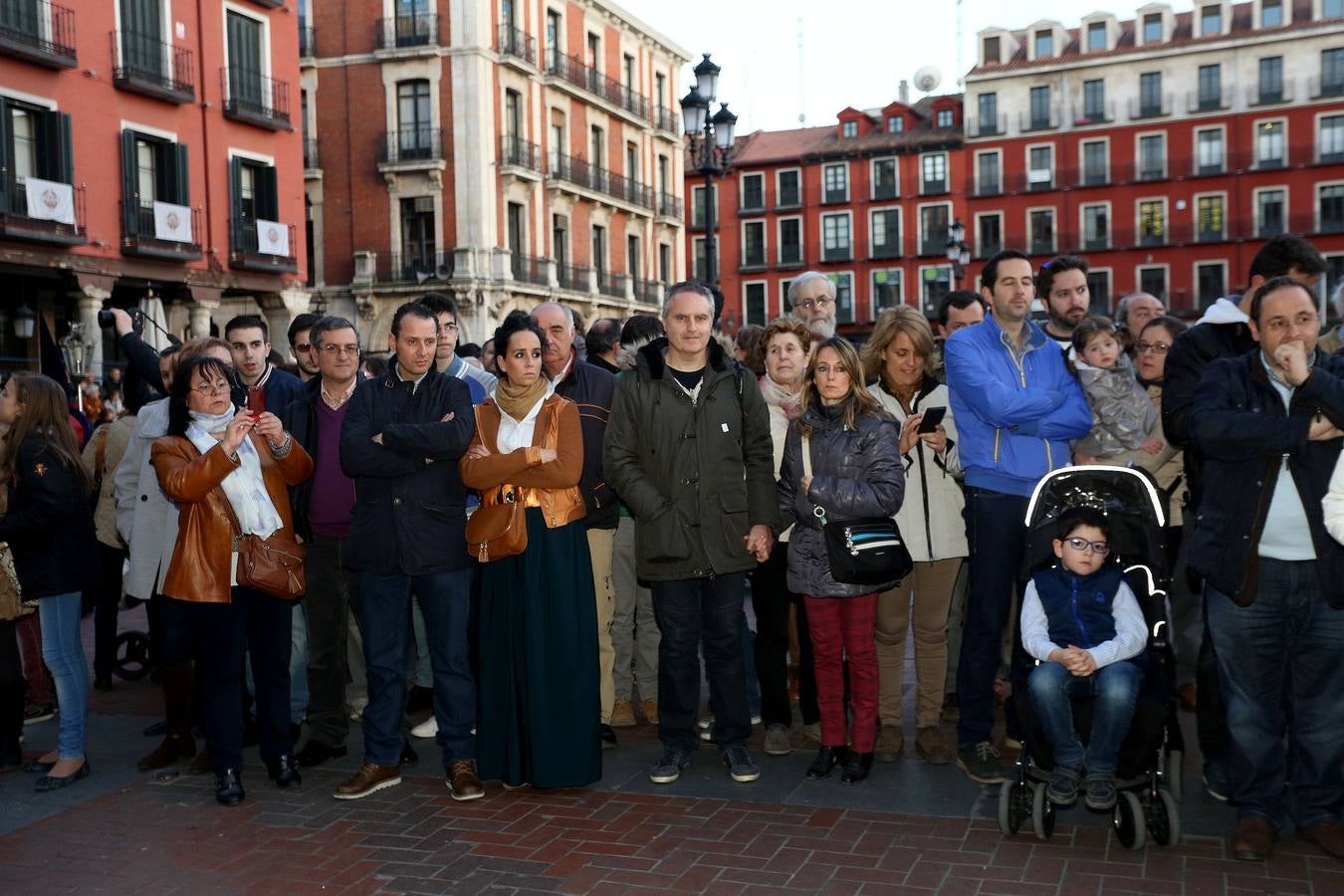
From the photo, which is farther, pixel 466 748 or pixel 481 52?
pixel 481 52

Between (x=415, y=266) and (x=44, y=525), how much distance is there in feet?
94.2

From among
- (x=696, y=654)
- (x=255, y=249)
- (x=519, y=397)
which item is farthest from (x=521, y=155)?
(x=696, y=654)

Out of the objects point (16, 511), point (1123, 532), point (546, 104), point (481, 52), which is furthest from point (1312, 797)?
point (546, 104)

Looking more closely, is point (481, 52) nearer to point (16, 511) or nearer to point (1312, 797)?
point (16, 511)

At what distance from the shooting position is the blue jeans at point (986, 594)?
5508mm

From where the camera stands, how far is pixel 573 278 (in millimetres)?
38125

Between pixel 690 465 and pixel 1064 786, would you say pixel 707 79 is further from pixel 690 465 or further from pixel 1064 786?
pixel 1064 786

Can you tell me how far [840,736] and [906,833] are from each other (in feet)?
2.80

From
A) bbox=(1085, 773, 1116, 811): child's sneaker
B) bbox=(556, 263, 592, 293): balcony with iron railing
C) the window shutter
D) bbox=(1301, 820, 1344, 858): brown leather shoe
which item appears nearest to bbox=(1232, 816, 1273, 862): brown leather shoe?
bbox=(1301, 820, 1344, 858): brown leather shoe

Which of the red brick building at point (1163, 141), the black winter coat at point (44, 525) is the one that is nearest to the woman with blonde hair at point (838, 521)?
the black winter coat at point (44, 525)

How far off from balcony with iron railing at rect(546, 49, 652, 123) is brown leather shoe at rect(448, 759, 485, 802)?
108 feet

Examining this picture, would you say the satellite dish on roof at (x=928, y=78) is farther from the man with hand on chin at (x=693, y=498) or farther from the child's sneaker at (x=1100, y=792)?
the child's sneaker at (x=1100, y=792)

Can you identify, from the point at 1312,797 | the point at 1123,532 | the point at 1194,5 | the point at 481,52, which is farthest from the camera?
the point at 1194,5

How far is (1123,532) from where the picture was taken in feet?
16.3
